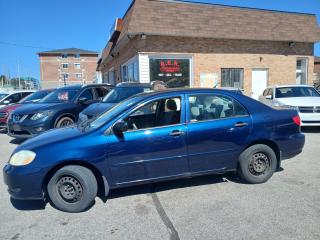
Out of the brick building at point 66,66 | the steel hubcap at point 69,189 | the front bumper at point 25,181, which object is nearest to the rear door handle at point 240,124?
the steel hubcap at point 69,189

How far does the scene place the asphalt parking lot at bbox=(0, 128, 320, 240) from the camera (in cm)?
309

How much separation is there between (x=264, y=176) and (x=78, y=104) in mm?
5992

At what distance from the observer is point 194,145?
4.01m

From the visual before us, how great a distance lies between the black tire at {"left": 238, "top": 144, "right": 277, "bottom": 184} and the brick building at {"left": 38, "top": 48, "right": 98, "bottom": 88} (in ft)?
234

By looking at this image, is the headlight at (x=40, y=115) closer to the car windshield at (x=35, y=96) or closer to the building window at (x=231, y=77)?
the car windshield at (x=35, y=96)

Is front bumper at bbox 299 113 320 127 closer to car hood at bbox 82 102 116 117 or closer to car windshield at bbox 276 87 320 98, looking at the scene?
car windshield at bbox 276 87 320 98

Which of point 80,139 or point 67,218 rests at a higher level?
point 80,139

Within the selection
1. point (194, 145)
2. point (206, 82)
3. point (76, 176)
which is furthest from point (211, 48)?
point (76, 176)

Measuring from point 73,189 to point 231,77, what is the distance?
506 inches

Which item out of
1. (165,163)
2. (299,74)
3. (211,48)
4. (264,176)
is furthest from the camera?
(299,74)

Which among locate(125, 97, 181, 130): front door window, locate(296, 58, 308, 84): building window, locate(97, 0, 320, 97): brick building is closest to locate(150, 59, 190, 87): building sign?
locate(97, 0, 320, 97): brick building

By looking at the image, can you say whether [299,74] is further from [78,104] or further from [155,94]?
[155,94]

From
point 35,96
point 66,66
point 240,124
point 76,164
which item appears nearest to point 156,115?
point 240,124

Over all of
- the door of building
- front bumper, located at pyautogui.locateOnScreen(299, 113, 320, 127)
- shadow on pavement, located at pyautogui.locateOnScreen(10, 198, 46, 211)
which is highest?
the door of building
